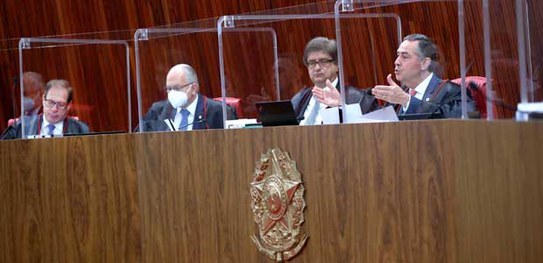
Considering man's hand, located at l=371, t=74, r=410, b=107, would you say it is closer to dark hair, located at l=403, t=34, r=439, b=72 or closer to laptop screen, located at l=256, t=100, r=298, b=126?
dark hair, located at l=403, t=34, r=439, b=72

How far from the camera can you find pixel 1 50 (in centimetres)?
568

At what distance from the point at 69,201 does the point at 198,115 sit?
83cm

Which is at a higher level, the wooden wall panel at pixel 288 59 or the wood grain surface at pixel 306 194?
the wooden wall panel at pixel 288 59

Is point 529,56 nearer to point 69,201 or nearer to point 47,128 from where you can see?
point 69,201

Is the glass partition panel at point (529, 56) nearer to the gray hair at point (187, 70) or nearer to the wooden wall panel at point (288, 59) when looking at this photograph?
the wooden wall panel at point (288, 59)

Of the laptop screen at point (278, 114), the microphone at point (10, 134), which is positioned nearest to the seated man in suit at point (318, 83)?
the laptop screen at point (278, 114)

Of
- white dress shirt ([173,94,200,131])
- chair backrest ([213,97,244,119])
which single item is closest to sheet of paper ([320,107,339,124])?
chair backrest ([213,97,244,119])

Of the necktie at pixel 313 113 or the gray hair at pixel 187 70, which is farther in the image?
the gray hair at pixel 187 70

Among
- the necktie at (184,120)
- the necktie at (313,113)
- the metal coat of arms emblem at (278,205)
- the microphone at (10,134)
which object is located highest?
the microphone at (10,134)

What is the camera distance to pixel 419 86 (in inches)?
152

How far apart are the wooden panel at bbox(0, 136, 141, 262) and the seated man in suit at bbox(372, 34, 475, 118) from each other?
4.79 feet

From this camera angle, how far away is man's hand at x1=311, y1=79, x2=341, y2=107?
13.4 ft

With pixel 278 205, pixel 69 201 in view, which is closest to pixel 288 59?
pixel 278 205

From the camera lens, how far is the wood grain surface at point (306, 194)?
242cm
